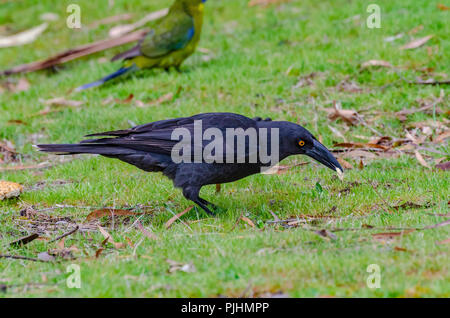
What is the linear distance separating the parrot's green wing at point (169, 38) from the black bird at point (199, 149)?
3990mm

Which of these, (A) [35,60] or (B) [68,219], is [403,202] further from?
(A) [35,60]

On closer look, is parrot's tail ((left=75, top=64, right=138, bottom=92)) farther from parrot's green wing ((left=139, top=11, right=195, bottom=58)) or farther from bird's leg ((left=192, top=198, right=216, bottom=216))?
bird's leg ((left=192, top=198, right=216, bottom=216))

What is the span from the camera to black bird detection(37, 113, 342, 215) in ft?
17.3

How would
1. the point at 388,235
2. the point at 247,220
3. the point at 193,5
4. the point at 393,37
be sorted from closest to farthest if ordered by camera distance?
the point at 388,235 → the point at 247,220 → the point at 393,37 → the point at 193,5

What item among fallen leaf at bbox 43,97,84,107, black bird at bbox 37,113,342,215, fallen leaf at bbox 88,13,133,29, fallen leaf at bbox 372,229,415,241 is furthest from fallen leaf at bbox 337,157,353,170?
fallen leaf at bbox 88,13,133,29

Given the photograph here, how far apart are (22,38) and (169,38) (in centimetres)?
427

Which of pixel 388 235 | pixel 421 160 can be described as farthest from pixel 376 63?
pixel 388 235

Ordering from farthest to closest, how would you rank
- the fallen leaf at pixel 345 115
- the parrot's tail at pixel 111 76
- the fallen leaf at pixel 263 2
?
the fallen leaf at pixel 263 2, the parrot's tail at pixel 111 76, the fallen leaf at pixel 345 115

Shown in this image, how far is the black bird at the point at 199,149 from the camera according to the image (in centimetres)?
526

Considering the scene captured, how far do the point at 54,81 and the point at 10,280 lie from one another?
6.55 m

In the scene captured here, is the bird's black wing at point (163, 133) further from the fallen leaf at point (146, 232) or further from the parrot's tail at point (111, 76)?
the parrot's tail at point (111, 76)

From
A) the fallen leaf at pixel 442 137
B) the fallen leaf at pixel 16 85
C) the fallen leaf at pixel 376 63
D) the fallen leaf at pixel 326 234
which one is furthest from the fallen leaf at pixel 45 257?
the fallen leaf at pixel 16 85

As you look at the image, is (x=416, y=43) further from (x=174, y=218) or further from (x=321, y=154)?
(x=174, y=218)

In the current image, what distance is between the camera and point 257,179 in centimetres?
619
